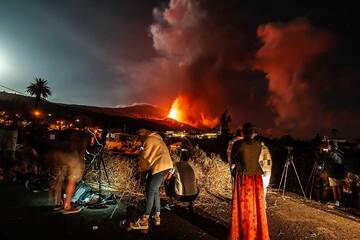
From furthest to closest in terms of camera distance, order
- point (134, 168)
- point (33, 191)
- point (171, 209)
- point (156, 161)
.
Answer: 1. point (134, 168)
2. point (33, 191)
3. point (171, 209)
4. point (156, 161)

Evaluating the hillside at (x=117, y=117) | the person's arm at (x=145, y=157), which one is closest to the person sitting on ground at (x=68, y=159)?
the hillside at (x=117, y=117)

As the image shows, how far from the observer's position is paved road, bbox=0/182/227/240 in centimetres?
566

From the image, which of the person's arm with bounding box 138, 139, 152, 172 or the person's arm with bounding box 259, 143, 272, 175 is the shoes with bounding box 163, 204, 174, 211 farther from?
the person's arm with bounding box 259, 143, 272, 175

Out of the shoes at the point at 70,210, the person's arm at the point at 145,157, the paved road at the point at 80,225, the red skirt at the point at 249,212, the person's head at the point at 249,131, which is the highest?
the person's head at the point at 249,131

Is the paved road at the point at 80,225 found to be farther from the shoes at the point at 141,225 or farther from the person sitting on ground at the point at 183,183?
the person sitting on ground at the point at 183,183

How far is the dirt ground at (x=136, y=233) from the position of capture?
5.76 m

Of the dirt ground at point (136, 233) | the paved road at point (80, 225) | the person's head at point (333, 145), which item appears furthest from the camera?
the person's head at point (333, 145)

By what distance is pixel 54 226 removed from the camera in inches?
238

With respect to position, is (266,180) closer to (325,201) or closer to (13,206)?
(325,201)

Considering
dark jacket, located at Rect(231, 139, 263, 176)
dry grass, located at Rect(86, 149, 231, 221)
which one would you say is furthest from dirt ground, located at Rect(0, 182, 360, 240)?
dark jacket, located at Rect(231, 139, 263, 176)

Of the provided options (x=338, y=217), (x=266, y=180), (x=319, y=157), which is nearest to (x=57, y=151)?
(x=266, y=180)

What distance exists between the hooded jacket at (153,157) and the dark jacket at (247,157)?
148cm

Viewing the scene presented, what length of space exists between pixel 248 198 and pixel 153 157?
2004 millimetres

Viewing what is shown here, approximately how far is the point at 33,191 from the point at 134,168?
10.2 ft
